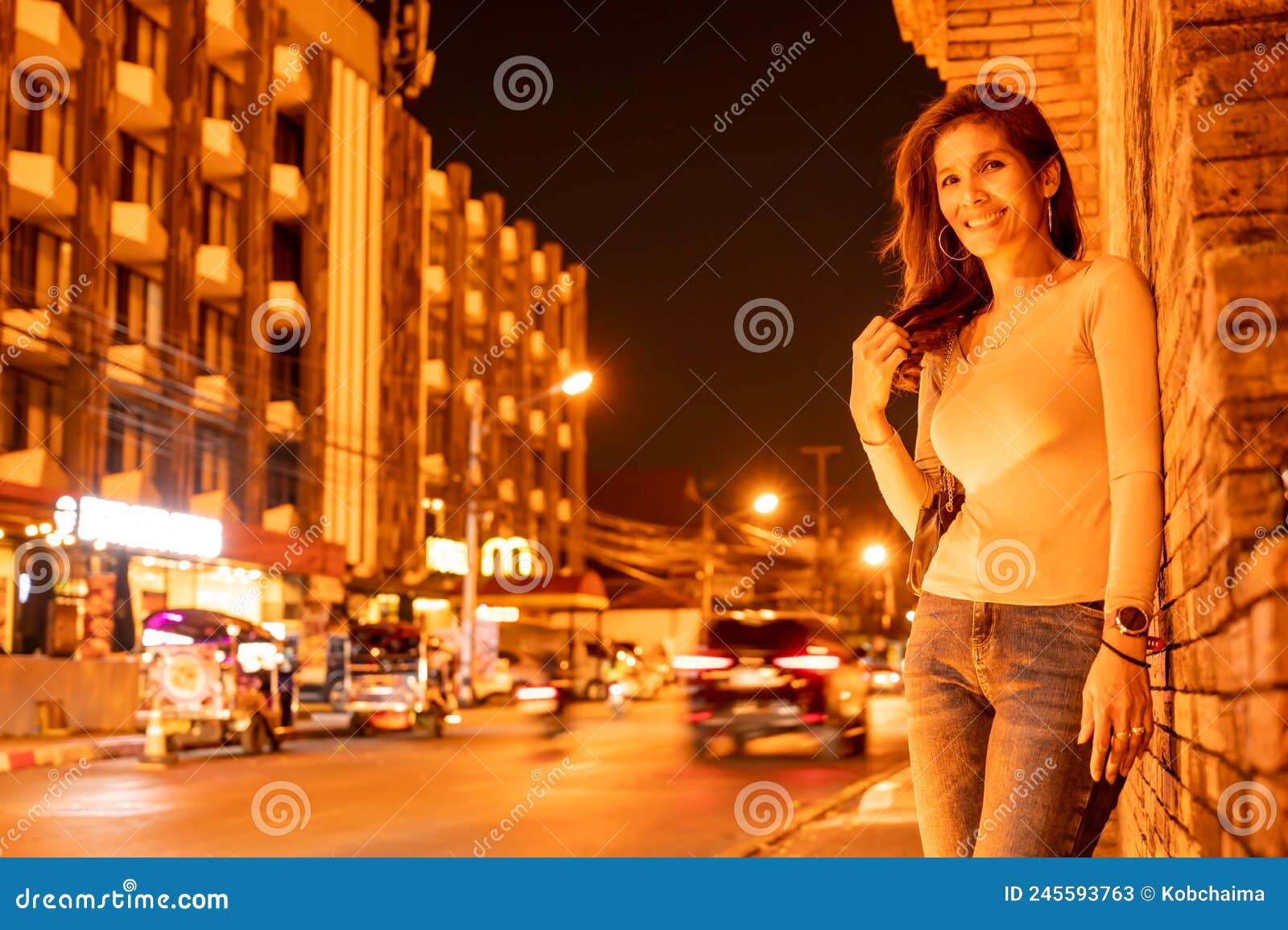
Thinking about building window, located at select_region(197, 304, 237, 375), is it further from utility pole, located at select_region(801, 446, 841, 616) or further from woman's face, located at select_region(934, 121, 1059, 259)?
woman's face, located at select_region(934, 121, 1059, 259)

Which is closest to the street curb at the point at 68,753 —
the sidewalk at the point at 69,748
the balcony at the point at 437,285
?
the sidewalk at the point at 69,748

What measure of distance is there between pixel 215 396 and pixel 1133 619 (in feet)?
101

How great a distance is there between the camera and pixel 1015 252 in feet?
8.71

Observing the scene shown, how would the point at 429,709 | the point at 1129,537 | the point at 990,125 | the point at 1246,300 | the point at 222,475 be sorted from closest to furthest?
the point at 1129,537, the point at 1246,300, the point at 990,125, the point at 429,709, the point at 222,475

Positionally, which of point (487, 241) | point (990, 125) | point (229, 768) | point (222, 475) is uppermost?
point (487, 241)

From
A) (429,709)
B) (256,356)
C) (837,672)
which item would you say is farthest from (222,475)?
(837,672)

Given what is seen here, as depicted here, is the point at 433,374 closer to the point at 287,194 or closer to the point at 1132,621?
the point at 287,194

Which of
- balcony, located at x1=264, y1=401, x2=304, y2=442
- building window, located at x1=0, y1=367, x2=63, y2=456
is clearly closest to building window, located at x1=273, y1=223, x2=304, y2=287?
balcony, located at x1=264, y1=401, x2=304, y2=442

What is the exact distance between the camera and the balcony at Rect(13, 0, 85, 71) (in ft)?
81.0

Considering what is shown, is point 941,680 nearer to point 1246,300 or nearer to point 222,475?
point 1246,300

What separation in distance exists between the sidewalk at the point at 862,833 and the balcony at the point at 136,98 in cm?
2201

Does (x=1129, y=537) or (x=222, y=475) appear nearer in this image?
(x=1129, y=537)

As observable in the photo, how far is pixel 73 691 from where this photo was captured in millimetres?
22234
